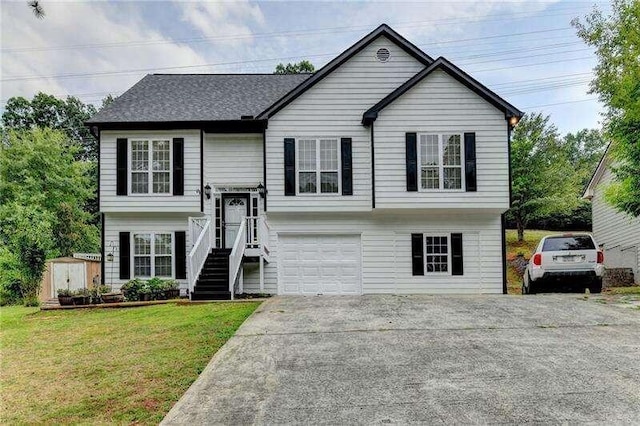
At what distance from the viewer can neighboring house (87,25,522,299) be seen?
1361 centimetres

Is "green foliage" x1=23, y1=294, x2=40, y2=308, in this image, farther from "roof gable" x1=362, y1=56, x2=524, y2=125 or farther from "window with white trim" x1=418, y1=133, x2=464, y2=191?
"window with white trim" x1=418, y1=133, x2=464, y2=191

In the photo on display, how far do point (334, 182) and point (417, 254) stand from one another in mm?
3559

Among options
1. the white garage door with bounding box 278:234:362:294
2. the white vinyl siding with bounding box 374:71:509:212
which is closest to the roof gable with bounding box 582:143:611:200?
the white vinyl siding with bounding box 374:71:509:212

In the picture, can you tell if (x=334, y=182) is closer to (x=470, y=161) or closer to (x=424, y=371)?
(x=470, y=161)

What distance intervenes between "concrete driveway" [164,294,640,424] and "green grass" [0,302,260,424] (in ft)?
1.17


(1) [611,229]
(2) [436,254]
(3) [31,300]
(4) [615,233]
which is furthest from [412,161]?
(3) [31,300]

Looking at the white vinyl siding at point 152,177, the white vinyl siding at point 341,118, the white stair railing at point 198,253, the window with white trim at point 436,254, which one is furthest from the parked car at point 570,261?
the white vinyl siding at point 152,177

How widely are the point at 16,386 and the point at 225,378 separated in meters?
2.46

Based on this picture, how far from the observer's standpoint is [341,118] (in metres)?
14.2

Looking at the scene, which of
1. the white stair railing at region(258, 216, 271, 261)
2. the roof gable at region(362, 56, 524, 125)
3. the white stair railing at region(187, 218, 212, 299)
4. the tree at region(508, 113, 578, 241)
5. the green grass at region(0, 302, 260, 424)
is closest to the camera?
the green grass at region(0, 302, 260, 424)

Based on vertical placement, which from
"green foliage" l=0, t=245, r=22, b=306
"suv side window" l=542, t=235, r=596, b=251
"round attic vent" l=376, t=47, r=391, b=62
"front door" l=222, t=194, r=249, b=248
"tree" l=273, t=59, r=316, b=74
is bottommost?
"green foliage" l=0, t=245, r=22, b=306

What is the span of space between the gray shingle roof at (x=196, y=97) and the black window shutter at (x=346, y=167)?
3443mm

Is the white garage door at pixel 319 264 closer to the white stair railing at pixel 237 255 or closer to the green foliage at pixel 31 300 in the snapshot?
the white stair railing at pixel 237 255

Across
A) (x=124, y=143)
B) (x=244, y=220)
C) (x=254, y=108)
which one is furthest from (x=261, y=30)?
(x=244, y=220)
